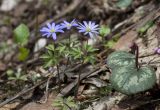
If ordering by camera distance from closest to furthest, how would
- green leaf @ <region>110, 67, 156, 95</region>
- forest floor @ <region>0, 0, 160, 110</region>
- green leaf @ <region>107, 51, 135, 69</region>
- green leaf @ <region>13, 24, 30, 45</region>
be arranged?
1. green leaf @ <region>110, 67, 156, 95</region>
2. green leaf @ <region>107, 51, 135, 69</region>
3. forest floor @ <region>0, 0, 160, 110</region>
4. green leaf @ <region>13, 24, 30, 45</region>

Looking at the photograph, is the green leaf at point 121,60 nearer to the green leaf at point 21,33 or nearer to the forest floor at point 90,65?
the forest floor at point 90,65

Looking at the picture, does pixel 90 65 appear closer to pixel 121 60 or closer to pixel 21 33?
pixel 121 60

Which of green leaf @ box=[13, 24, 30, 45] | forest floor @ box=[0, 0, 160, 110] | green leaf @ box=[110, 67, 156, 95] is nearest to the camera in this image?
green leaf @ box=[110, 67, 156, 95]

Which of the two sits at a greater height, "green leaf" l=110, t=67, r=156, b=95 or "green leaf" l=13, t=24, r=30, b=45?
"green leaf" l=13, t=24, r=30, b=45

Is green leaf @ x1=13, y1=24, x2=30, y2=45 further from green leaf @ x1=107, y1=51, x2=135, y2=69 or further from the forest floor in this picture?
green leaf @ x1=107, y1=51, x2=135, y2=69

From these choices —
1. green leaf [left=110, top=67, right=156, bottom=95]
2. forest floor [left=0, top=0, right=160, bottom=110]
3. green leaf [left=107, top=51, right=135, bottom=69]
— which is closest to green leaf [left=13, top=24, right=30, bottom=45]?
forest floor [left=0, top=0, right=160, bottom=110]

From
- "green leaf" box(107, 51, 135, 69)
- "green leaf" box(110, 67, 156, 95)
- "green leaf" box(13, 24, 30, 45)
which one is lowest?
"green leaf" box(110, 67, 156, 95)

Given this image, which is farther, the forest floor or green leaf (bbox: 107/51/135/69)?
the forest floor
